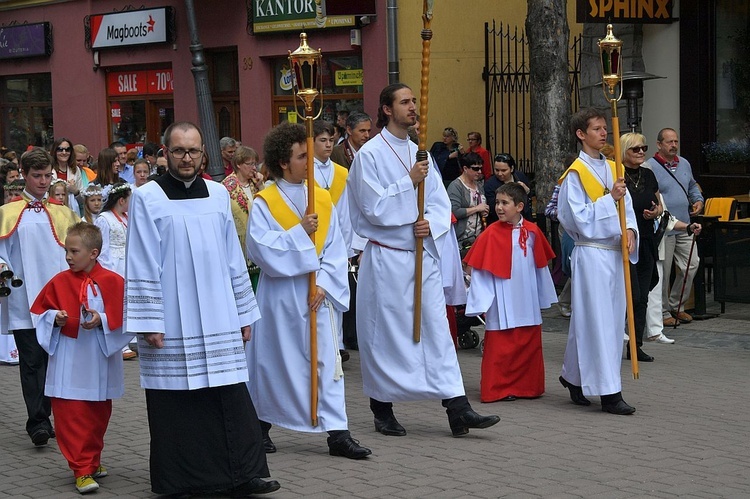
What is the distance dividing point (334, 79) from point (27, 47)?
30.0 ft

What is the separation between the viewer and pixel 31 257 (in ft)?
26.6

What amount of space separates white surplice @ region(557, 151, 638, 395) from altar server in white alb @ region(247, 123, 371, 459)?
1.92 meters

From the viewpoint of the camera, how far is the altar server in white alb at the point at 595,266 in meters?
8.23

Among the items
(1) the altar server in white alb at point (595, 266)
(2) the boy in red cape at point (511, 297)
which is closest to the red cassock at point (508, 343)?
(2) the boy in red cape at point (511, 297)

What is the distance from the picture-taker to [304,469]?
22.5ft

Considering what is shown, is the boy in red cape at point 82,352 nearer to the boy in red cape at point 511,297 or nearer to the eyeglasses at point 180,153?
the eyeglasses at point 180,153

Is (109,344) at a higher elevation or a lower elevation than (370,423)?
higher

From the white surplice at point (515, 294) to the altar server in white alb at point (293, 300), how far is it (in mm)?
1988

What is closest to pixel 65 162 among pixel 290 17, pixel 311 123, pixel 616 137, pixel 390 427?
pixel 290 17

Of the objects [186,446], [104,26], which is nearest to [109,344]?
[186,446]

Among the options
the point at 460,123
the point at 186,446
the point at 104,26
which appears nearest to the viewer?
the point at 186,446

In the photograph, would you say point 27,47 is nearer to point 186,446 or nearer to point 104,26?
point 104,26

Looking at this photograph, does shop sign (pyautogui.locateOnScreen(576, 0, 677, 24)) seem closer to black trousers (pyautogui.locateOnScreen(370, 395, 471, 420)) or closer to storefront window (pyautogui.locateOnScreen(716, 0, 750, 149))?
storefront window (pyautogui.locateOnScreen(716, 0, 750, 149))

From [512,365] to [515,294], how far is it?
518mm
